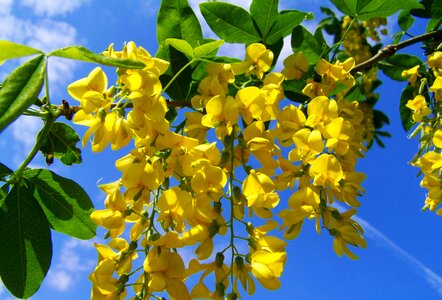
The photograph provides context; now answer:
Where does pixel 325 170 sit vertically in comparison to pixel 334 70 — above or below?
below

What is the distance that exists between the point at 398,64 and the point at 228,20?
0.74 metres

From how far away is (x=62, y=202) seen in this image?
103 cm

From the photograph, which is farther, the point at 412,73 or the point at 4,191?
the point at 412,73

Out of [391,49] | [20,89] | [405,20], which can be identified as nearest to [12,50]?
[20,89]

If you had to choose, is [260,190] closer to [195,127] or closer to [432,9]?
[195,127]

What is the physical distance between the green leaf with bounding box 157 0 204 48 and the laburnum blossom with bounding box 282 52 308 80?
8.2 inches

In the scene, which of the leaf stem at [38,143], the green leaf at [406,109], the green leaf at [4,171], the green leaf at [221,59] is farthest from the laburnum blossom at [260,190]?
the green leaf at [406,109]

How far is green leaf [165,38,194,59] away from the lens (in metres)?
0.96

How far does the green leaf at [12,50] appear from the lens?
2.24 ft

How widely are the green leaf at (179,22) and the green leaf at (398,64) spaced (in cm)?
82

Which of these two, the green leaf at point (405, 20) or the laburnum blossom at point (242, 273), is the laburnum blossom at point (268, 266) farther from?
the green leaf at point (405, 20)

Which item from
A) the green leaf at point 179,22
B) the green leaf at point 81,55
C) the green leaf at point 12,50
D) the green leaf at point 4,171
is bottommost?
the green leaf at point 4,171

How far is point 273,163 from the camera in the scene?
36.0 inches

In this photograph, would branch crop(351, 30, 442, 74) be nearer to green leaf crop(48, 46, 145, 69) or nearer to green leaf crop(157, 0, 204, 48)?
green leaf crop(157, 0, 204, 48)
